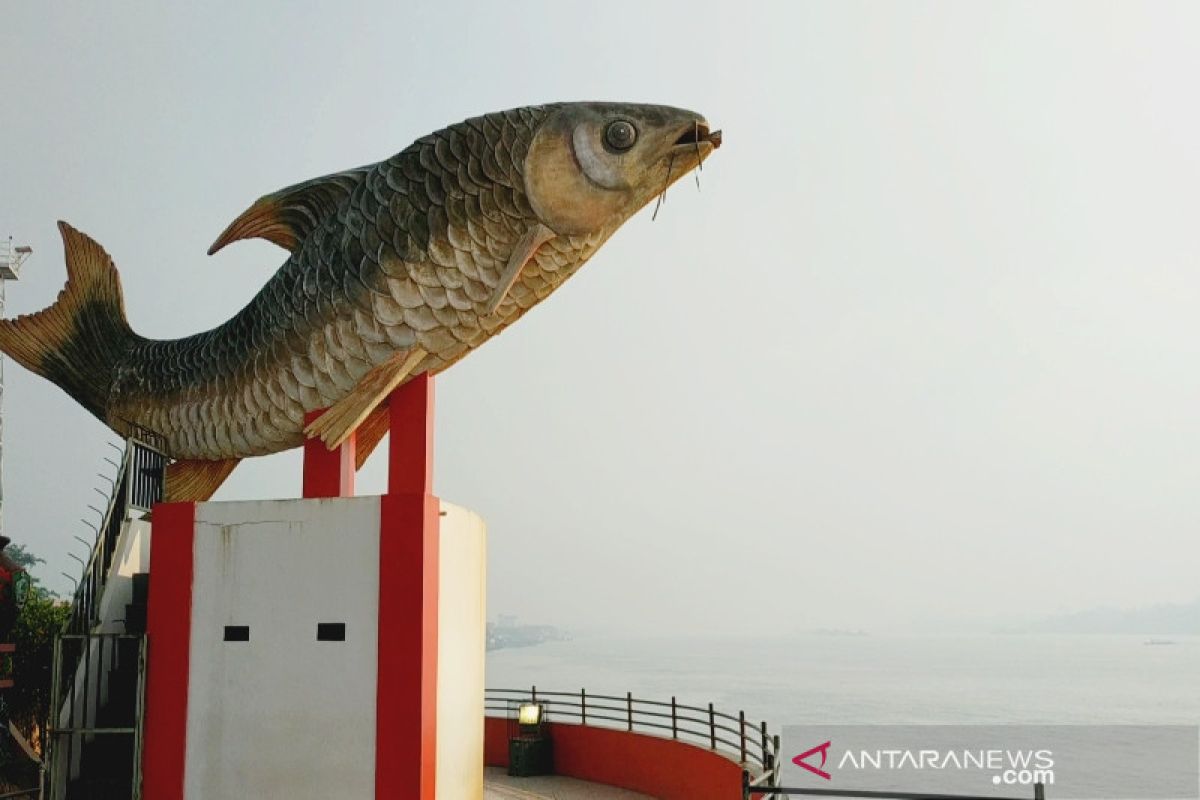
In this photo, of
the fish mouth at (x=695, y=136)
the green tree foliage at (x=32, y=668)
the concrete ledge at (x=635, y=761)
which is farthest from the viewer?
the green tree foliage at (x=32, y=668)

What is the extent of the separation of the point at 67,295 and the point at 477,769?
5739mm

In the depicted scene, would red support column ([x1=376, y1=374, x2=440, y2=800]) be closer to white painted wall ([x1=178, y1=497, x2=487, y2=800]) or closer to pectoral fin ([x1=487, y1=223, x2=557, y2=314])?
white painted wall ([x1=178, y1=497, x2=487, y2=800])

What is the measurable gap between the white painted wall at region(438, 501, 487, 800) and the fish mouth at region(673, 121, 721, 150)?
11.1 feet

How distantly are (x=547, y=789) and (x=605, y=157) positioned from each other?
26.2 feet

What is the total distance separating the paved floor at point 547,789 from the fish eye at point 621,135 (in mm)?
6885

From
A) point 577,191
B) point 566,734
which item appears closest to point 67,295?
point 577,191

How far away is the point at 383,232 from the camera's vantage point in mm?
8297

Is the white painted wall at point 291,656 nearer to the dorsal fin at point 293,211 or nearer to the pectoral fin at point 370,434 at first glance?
the pectoral fin at point 370,434

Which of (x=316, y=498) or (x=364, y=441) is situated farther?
(x=364, y=441)

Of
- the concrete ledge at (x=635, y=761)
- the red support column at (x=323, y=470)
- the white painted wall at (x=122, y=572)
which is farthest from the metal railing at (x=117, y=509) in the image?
the concrete ledge at (x=635, y=761)

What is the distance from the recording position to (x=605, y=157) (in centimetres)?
776

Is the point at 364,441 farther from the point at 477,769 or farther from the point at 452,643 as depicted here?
the point at 477,769

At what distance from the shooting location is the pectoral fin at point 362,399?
27.7 feet

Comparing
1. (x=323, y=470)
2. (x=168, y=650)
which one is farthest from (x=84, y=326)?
(x=168, y=650)
